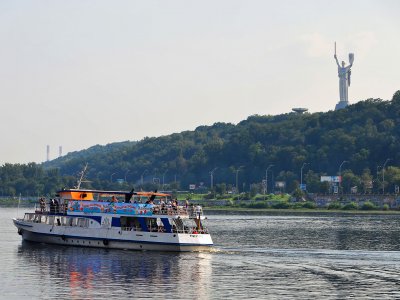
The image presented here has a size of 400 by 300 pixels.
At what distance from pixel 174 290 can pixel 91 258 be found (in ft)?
79.7

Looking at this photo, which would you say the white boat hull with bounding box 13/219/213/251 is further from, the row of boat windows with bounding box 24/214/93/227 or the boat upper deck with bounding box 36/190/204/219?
the boat upper deck with bounding box 36/190/204/219

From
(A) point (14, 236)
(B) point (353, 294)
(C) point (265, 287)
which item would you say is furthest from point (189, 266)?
(A) point (14, 236)

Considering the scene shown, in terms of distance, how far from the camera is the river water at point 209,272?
249 ft

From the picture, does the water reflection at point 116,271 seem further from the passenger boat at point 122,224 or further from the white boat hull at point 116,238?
the passenger boat at point 122,224

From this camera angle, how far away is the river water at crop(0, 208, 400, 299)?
75.9 meters

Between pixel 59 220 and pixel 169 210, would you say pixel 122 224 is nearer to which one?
pixel 169 210

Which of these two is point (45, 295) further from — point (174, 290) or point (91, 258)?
point (91, 258)

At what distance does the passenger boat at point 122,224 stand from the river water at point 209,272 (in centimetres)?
165

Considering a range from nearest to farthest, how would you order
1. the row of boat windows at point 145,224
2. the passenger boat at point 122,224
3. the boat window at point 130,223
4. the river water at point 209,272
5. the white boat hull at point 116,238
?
the river water at point 209,272 → the white boat hull at point 116,238 → the passenger boat at point 122,224 → the row of boat windows at point 145,224 → the boat window at point 130,223

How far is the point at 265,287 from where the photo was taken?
78875 millimetres

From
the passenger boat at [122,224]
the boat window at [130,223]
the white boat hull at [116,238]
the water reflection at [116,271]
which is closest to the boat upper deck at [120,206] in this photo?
the passenger boat at [122,224]

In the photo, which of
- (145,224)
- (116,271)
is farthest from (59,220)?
(116,271)

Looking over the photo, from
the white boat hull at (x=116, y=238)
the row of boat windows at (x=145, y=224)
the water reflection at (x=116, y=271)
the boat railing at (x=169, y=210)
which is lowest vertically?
the water reflection at (x=116, y=271)

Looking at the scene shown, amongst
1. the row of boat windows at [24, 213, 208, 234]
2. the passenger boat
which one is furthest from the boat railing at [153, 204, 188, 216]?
the row of boat windows at [24, 213, 208, 234]
